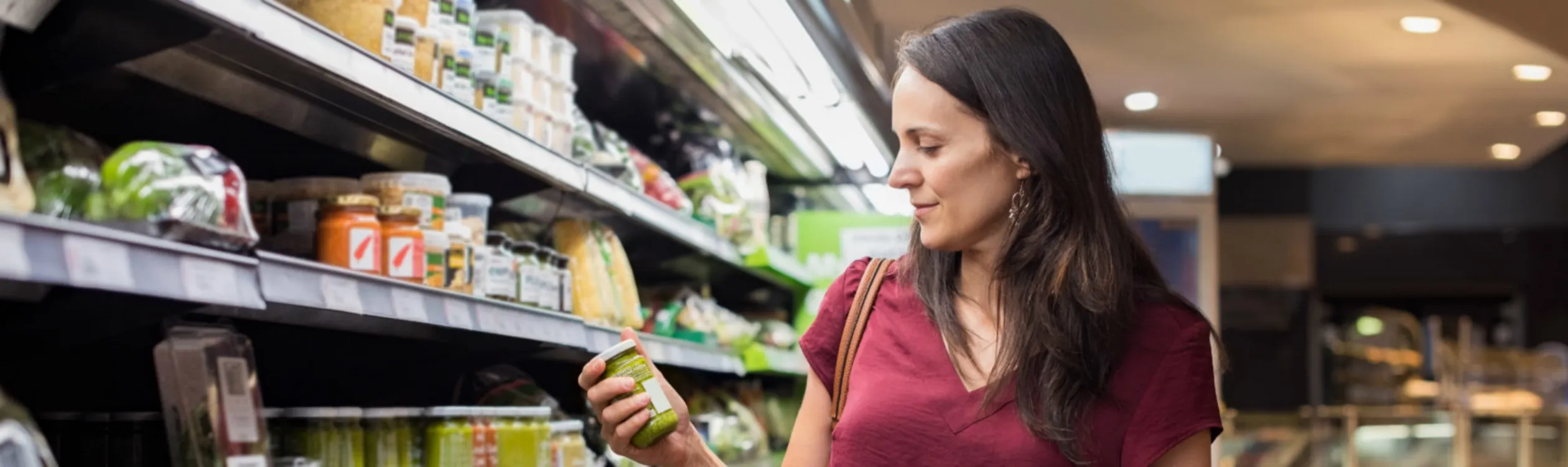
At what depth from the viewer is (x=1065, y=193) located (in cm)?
170

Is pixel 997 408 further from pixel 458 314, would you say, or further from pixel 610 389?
pixel 458 314

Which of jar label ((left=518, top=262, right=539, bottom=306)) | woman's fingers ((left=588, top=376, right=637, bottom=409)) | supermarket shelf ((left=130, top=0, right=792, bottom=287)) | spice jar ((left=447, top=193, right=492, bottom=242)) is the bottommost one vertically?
woman's fingers ((left=588, top=376, right=637, bottom=409))

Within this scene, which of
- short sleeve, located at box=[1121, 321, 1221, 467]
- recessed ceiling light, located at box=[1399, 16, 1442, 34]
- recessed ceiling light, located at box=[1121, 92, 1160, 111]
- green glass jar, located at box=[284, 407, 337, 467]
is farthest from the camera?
recessed ceiling light, located at box=[1121, 92, 1160, 111]

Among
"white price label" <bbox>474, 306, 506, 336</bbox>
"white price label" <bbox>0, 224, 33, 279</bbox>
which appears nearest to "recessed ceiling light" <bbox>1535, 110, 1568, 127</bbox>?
"white price label" <bbox>474, 306, 506, 336</bbox>

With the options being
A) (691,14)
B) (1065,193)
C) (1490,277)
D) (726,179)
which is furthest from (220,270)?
(1490,277)

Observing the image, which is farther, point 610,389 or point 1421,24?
point 1421,24

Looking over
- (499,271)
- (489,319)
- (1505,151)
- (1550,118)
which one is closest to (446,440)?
(489,319)

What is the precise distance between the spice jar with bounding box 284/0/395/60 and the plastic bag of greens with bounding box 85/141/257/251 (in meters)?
0.43

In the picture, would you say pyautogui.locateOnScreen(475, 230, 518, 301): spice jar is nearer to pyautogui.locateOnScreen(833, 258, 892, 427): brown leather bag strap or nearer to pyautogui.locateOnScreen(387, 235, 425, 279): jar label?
pyautogui.locateOnScreen(387, 235, 425, 279): jar label

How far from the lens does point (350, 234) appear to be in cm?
200

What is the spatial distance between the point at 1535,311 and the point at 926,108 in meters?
11.6

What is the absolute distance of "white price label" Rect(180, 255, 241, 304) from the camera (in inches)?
58.2

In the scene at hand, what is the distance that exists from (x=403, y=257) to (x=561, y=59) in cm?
87

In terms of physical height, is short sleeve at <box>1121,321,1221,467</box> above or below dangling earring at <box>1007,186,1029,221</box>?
below
